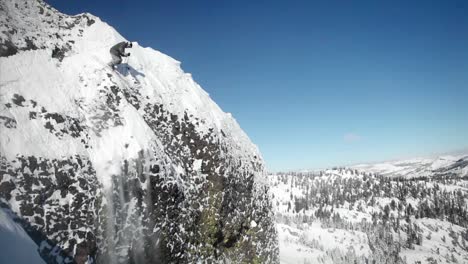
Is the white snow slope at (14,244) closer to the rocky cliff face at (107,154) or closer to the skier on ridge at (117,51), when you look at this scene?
the rocky cliff face at (107,154)

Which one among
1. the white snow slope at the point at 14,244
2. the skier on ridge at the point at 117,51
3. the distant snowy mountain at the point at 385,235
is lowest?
the distant snowy mountain at the point at 385,235

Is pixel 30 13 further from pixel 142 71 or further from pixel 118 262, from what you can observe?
pixel 118 262

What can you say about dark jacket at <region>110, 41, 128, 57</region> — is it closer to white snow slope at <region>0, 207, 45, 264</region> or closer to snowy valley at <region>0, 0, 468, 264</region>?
snowy valley at <region>0, 0, 468, 264</region>

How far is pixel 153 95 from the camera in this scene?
1433 cm

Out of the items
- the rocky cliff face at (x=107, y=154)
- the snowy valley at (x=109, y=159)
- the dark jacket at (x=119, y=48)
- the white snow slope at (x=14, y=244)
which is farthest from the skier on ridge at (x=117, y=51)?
the white snow slope at (x=14, y=244)

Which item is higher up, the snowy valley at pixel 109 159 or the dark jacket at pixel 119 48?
the dark jacket at pixel 119 48

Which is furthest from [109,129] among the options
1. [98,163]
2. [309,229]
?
[309,229]

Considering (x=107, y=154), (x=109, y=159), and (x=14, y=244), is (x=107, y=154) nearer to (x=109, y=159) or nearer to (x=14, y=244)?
(x=109, y=159)

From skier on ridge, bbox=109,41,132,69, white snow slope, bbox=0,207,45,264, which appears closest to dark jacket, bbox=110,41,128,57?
skier on ridge, bbox=109,41,132,69

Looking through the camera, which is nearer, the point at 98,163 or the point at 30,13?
the point at 98,163

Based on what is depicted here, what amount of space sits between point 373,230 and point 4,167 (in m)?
170

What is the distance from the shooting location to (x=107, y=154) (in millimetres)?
10875

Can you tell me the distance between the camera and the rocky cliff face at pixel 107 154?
30.2 feet

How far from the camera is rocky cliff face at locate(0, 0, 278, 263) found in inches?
362
